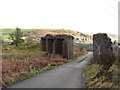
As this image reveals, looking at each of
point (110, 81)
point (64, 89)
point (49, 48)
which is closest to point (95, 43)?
point (49, 48)

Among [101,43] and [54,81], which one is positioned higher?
[101,43]

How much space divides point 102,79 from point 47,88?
4616 mm

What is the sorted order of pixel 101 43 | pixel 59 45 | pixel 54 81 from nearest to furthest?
pixel 54 81
pixel 101 43
pixel 59 45

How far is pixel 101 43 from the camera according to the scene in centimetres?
3244

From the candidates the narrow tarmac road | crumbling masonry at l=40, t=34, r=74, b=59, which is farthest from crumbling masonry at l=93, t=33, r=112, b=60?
the narrow tarmac road

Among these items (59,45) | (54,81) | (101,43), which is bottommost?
(54,81)

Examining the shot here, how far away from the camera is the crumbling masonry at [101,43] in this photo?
3181cm

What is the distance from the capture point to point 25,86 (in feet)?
44.2

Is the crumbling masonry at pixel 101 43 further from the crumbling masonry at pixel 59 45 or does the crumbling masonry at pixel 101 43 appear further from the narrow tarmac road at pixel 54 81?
the narrow tarmac road at pixel 54 81

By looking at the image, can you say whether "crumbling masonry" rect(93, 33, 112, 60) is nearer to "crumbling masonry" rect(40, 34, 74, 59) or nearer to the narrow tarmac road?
"crumbling masonry" rect(40, 34, 74, 59)

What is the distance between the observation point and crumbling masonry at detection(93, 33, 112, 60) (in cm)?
3181

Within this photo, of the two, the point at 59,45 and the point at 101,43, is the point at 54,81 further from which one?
the point at 59,45

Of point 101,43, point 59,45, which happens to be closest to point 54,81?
point 101,43

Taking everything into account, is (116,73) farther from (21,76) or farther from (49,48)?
(49,48)
